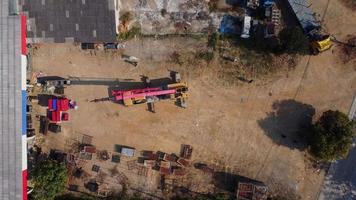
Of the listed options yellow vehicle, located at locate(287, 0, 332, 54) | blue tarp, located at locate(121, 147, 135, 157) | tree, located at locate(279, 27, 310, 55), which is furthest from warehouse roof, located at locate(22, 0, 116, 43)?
yellow vehicle, located at locate(287, 0, 332, 54)

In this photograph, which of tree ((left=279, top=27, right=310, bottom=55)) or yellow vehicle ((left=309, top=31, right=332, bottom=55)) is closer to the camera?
tree ((left=279, top=27, right=310, bottom=55))

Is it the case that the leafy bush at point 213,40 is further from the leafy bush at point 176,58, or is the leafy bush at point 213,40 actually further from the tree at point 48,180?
the tree at point 48,180

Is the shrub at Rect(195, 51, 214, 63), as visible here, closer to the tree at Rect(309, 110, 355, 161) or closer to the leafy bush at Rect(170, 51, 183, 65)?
the leafy bush at Rect(170, 51, 183, 65)

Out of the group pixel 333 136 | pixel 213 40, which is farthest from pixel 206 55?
pixel 333 136

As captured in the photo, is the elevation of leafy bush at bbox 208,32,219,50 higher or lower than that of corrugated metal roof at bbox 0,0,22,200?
higher

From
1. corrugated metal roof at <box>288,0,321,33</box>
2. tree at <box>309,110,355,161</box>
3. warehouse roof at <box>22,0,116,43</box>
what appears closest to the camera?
tree at <box>309,110,355,161</box>
